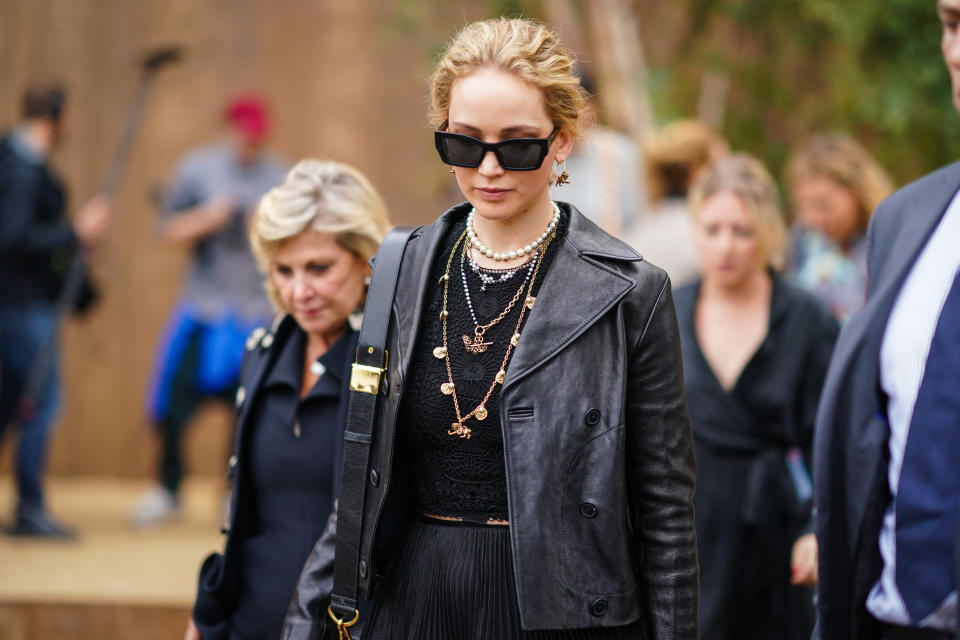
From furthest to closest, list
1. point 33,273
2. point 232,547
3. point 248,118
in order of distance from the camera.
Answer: point 248,118, point 33,273, point 232,547

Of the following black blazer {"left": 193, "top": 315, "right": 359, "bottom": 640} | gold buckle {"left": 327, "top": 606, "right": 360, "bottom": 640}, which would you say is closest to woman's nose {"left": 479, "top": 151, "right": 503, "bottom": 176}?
black blazer {"left": 193, "top": 315, "right": 359, "bottom": 640}

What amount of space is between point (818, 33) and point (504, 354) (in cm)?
728

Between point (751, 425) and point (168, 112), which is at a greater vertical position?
point (168, 112)

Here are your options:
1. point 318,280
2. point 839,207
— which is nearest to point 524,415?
point 318,280

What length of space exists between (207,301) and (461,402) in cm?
444

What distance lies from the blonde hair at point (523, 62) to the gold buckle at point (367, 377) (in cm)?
53

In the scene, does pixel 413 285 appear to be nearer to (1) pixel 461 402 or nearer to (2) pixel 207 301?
(1) pixel 461 402

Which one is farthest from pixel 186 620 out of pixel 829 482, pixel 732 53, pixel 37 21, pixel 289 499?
pixel 732 53

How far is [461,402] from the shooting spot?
2393mm

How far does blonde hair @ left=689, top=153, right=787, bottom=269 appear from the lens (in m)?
4.18

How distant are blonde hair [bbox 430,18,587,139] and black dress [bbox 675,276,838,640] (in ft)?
6.09

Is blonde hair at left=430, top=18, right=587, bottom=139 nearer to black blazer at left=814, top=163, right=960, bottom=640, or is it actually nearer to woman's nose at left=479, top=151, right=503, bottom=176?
woman's nose at left=479, top=151, right=503, bottom=176

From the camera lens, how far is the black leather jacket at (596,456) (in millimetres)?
2256

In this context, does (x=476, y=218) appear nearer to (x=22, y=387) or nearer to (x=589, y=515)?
(x=589, y=515)
